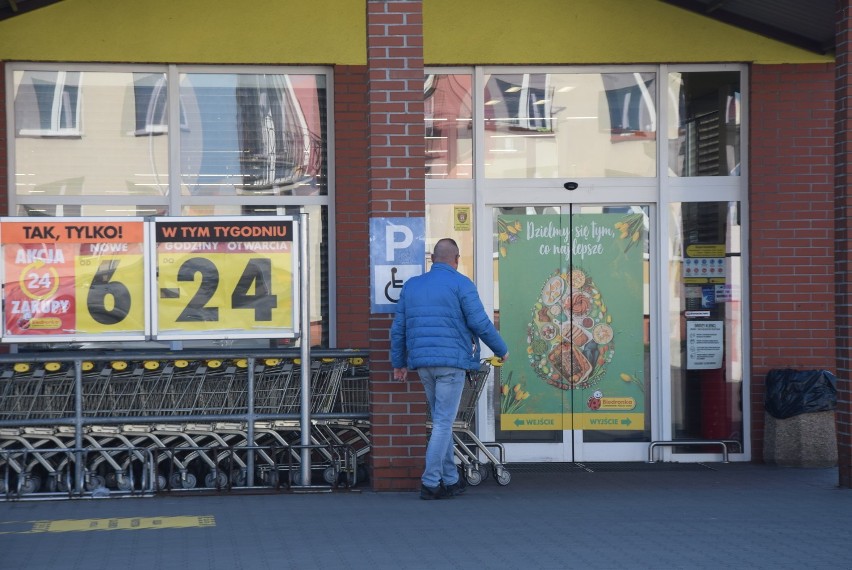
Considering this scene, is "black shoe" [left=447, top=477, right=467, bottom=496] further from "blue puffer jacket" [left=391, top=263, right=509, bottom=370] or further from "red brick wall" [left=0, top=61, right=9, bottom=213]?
"red brick wall" [left=0, top=61, right=9, bottom=213]

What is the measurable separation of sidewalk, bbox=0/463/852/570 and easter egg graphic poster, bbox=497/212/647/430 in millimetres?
1361

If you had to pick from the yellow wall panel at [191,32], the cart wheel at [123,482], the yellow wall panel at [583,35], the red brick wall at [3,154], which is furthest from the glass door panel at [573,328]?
the red brick wall at [3,154]

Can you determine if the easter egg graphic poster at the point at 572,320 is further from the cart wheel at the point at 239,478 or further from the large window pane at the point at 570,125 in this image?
the cart wheel at the point at 239,478

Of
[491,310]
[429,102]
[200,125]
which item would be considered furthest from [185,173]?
[491,310]

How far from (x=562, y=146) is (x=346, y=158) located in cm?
214

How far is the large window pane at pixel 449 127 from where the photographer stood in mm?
11773

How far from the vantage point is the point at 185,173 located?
11.4 m

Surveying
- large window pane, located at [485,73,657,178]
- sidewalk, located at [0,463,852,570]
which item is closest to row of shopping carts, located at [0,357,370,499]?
sidewalk, located at [0,463,852,570]

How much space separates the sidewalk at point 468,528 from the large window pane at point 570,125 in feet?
10.2

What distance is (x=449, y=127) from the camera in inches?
465

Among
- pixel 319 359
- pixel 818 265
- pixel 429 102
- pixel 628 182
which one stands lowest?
pixel 319 359

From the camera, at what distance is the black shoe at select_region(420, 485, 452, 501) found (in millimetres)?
9266

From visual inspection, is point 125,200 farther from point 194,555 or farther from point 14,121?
point 194,555

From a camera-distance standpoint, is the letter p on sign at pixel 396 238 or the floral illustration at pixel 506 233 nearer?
the letter p on sign at pixel 396 238
